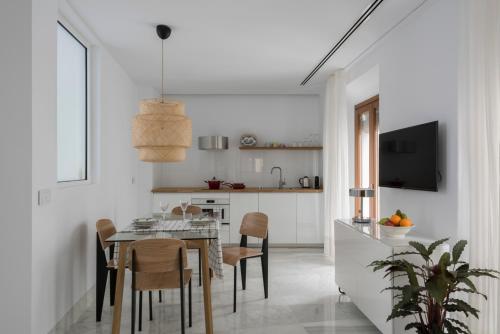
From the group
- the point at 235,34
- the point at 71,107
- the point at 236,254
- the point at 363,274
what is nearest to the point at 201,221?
the point at 236,254

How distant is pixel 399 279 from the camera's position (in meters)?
2.66

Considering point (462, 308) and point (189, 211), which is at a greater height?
point (189, 211)

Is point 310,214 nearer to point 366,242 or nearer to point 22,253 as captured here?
point 366,242

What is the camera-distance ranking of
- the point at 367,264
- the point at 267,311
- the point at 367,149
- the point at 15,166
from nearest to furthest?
the point at 15,166
the point at 367,264
the point at 267,311
the point at 367,149

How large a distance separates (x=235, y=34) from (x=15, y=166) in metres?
2.44

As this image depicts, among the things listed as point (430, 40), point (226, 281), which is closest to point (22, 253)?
Result: point (226, 281)

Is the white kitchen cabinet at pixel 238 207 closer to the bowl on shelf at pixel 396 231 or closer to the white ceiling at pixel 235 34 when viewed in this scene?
the white ceiling at pixel 235 34

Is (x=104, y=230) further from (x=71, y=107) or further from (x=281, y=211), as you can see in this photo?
(x=281, y=211)

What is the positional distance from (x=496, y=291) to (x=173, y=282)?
2.13 m

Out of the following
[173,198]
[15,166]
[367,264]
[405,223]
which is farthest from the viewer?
[173,198]

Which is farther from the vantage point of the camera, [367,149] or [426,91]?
[367,149]

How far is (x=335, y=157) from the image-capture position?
5.46 metres

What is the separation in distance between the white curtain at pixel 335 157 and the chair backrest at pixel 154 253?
3180 millimetres

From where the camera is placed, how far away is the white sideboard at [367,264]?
8.75ft
